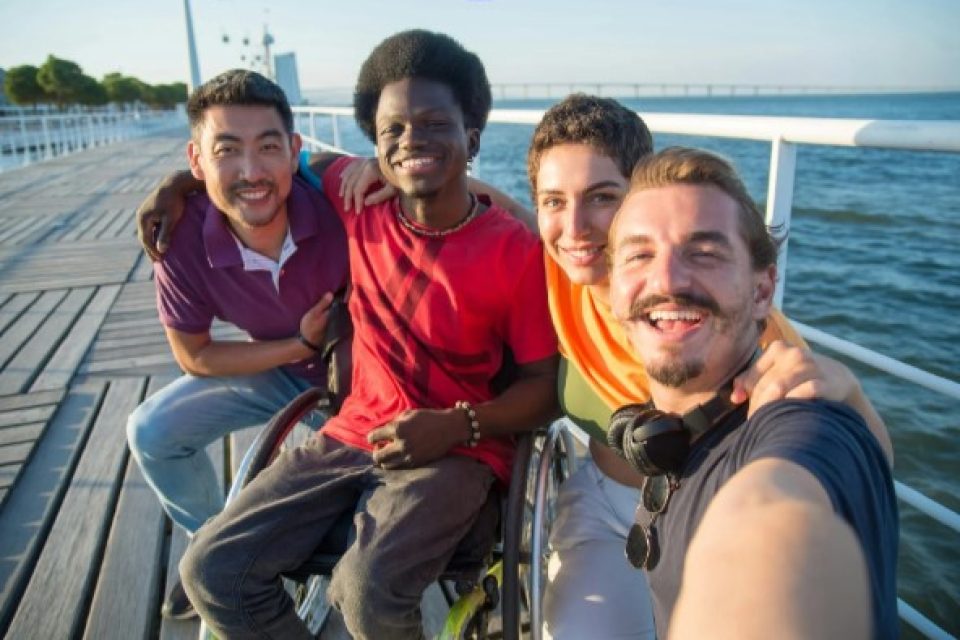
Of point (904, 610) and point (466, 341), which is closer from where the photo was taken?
point (904, 610)

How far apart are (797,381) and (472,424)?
2.84ft

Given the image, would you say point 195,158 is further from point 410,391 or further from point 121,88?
point 121,88

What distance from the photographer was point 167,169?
12.8 m

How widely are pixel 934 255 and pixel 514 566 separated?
12.6 meters

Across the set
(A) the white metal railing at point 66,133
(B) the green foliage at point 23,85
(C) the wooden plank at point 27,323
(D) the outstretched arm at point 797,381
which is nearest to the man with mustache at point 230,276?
(D) the outstretched arm at point 797,381

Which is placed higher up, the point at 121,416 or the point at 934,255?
the point at 121,416

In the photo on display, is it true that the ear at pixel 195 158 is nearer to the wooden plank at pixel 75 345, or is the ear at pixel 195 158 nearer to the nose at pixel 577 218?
the nose at pixel 577 218

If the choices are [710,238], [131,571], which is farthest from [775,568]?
[131,571]

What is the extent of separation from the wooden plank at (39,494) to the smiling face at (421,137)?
1.80m

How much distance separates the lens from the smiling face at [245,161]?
6.89 ft

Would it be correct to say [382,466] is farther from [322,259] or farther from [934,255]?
[934,255]

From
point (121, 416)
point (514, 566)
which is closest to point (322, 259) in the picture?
point (514, 566)

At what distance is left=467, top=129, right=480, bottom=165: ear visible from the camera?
6.65 ft

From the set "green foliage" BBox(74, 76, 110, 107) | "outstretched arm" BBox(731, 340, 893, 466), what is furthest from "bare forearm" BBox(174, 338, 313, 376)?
"green foliage" BBox(74, 76, 110, 107)
